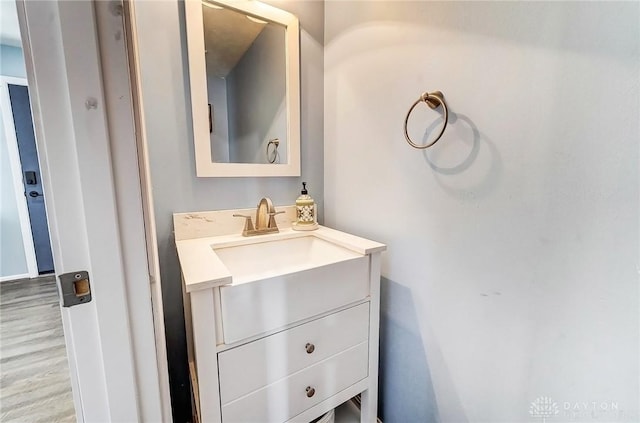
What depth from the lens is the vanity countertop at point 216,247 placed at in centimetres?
71

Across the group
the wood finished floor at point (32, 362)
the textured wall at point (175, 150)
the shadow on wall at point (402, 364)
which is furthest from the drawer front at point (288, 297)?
the wood finished floor at point (32, 362)

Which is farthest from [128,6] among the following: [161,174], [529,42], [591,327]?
[591,327]

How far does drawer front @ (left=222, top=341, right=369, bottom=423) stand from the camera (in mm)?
821

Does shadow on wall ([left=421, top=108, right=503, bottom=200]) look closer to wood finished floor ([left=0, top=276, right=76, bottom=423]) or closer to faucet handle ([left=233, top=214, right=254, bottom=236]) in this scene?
faucet handle ([left=233, top=214, right=254, bottom=236])

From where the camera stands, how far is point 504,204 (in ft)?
2.56

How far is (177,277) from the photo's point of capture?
1179 millimetres

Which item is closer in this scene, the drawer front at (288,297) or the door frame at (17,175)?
the drawer front at (288,297)

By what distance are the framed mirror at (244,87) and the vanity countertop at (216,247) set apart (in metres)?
0.29

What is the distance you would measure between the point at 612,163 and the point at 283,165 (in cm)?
113

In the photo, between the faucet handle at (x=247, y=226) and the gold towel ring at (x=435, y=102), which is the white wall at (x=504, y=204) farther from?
the faucet handle at (x=247, y=226)

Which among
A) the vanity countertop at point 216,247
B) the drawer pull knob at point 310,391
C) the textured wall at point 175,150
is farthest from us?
the textured wall at point 175,150

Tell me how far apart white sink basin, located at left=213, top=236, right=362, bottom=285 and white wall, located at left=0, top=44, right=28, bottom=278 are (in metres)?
3.22

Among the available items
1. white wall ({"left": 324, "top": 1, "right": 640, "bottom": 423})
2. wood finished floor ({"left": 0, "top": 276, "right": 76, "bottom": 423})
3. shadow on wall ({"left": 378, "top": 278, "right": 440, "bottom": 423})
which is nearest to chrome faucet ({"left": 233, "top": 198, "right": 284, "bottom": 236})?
white wall ({"left": 324, "top": 1, "right": 640, "bottom": 423})

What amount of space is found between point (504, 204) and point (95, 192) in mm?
942
